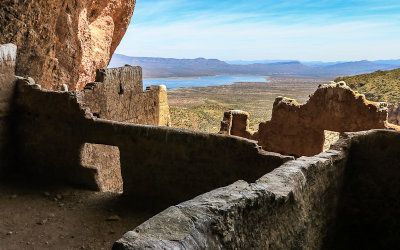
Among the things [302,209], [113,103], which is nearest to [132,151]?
[113,103]

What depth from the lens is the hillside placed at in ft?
102

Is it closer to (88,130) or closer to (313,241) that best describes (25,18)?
(88,130)

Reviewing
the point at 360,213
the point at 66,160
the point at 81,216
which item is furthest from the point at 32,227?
the point at 360,213

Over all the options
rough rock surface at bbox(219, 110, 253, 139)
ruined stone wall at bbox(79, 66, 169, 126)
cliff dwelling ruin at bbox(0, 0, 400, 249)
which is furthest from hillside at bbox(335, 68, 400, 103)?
ruined stone wall at bbox(79, 66, 169, 126)

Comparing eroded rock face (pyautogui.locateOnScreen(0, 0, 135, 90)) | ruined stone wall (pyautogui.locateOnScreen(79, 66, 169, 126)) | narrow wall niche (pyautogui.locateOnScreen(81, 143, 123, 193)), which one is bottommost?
narrow wall niche (pyautogui.locateOnScreen(81, 143, 123, 193))

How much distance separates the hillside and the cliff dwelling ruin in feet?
72.5

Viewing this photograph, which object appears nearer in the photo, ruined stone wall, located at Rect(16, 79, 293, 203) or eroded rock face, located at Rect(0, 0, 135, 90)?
ruined stone wall, located at Rect(16, 79, 293, 203)

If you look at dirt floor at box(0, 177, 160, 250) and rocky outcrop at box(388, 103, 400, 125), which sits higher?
rocky outcrop at box(388, 103, 400, 125)

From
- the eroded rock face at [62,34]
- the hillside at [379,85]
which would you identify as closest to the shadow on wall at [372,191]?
the eroded rock face at [62,34]

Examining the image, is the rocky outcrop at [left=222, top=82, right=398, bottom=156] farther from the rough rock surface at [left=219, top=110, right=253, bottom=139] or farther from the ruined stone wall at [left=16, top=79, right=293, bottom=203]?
the ruined stone wall at [left=16, top=79, right=293, bottom=203]

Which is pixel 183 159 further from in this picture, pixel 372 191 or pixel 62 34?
pixel 62 34

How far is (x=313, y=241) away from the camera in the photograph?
4.64 meters

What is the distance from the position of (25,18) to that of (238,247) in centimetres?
928

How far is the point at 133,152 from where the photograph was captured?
7.15 m
